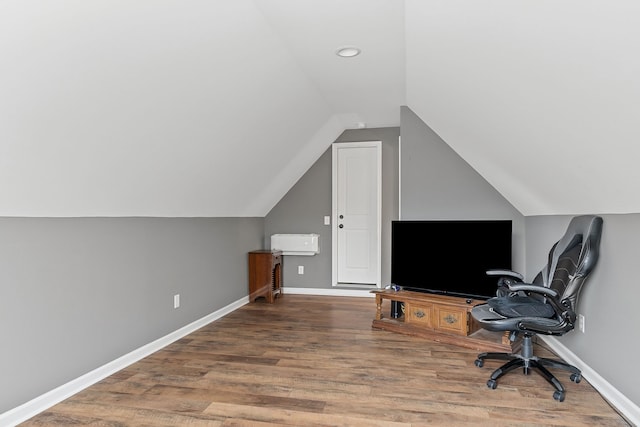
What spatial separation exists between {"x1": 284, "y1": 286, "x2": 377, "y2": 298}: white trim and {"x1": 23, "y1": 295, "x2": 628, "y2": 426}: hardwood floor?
1.86 meters

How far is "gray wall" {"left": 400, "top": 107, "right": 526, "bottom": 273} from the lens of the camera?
4293mm

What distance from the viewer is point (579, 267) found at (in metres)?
2.71

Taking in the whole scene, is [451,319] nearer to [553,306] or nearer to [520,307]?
[520,307]

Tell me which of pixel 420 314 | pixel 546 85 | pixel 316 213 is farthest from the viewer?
pixel 316 213

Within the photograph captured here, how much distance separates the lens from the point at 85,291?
→ 2.81 m

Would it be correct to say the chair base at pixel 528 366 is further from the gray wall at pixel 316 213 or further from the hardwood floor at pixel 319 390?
the gray wall at pixel 316 213

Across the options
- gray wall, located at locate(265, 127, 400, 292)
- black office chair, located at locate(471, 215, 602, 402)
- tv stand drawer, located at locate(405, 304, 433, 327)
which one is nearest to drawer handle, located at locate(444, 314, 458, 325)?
tv stand drawer, located at locate(405, 304, 433, 327)

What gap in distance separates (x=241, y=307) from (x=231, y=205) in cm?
126

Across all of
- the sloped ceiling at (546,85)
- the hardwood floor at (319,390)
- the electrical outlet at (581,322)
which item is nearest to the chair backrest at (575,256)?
the sloped ceiling at (546,85)

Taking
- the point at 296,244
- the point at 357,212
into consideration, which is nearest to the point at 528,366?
the point at 357,212

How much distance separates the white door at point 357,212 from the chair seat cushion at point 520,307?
2.70 meters

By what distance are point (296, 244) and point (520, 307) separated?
11.1ft

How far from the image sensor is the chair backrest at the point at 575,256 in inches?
106

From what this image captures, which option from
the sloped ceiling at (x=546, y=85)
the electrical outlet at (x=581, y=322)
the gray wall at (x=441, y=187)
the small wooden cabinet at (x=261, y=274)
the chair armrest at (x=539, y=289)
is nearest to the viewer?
the sloped ceiling at (x=546, y=85)
